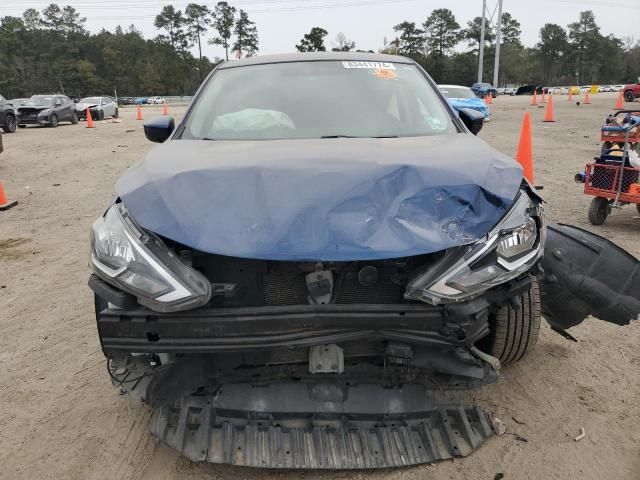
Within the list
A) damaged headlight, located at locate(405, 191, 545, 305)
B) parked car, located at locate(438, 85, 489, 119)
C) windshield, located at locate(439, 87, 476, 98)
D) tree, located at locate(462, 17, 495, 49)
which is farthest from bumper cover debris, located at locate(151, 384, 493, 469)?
tree, located at locate(462, 17, 495, 49)

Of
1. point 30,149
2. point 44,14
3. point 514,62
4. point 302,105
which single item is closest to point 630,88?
point 30,149

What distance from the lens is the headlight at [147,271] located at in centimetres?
185

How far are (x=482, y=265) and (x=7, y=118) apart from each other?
19.6 m

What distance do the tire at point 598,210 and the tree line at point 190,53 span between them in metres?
75.7

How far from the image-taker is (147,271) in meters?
1.88

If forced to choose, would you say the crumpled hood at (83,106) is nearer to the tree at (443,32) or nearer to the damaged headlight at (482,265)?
the damaged headlight at (482,265)

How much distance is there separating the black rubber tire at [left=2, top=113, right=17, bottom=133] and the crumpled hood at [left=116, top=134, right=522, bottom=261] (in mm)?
18192

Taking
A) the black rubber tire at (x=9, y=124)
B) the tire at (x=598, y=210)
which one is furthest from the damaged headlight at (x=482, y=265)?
the black rubber tire at (x=9, y=124)

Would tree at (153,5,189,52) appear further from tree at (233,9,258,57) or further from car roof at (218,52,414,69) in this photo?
car roof at (218,52,414,69)

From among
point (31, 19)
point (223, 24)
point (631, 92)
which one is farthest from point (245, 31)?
point (631, 92)

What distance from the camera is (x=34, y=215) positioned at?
680 centimetres

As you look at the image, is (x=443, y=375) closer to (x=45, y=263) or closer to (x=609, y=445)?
(x=609, y=445)

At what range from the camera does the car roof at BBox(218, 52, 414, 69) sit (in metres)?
3.60

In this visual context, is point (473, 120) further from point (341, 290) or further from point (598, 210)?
point (598, 210)
